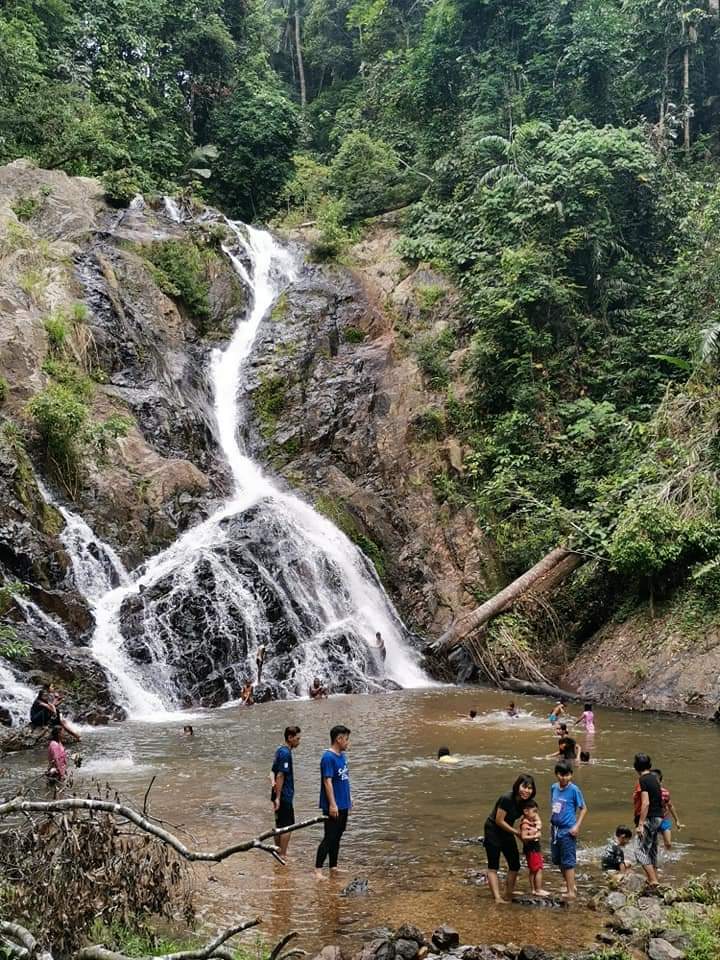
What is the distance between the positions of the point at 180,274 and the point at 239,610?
1417 centimetres

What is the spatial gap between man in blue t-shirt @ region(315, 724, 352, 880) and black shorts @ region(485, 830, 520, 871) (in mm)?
1395

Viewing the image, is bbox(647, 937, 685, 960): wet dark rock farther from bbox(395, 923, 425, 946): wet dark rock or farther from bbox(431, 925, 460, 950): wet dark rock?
bbox(395, 923, 425, 946): wet dark rock

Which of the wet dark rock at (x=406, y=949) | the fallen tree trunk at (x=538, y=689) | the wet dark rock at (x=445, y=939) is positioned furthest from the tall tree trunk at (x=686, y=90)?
the wet dark rock at (x=406, y=949)

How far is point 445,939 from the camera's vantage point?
634 centimetres

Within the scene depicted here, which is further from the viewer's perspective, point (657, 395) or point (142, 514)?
point (657, 395)

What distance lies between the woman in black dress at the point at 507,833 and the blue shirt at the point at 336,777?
137cm

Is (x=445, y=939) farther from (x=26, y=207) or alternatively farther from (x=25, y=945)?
(x=26, y=207)

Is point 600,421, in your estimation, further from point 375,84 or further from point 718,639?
point 375,84

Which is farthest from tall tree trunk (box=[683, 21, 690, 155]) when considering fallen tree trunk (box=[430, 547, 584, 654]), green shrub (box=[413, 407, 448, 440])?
fallen tree trunk (box=[430, 547, 584, 654])

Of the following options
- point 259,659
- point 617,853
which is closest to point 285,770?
point 617,853

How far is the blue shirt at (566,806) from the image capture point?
7703 mm

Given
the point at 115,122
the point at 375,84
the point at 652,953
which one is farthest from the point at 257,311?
the point at 652,953

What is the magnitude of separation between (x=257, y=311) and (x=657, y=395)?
1376 centimetres

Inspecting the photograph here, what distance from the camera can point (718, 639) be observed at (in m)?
16.7
